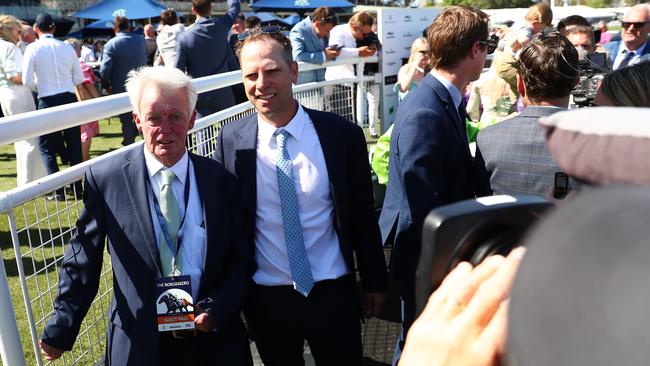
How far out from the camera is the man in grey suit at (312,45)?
6.24 m

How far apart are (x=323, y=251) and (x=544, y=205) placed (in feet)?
6.17

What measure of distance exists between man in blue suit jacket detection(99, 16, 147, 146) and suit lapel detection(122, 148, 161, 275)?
21.6ft

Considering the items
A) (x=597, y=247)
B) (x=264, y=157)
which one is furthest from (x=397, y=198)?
(x=597, y=247)

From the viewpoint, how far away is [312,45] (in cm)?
685

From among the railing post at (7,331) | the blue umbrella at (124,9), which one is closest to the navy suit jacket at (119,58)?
the railing post at (7,331)

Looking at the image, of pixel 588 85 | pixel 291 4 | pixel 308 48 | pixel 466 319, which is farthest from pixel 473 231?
pixel 291 4

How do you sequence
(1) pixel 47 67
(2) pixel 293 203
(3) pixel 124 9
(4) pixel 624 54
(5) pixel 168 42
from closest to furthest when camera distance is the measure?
(2) pixel 293 203 → (4) pixel 624 54 → (1) pixel 47 67 → (5) pixel 168 42 → (3) pixel 124 9

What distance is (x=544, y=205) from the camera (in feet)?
2.81

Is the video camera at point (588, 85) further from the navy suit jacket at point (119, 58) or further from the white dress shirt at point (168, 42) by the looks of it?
the navy suit jacket at point (119, 58)

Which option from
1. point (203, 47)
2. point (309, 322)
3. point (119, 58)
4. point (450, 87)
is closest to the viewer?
point (309, 322)

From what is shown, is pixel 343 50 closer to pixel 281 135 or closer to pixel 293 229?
pixel 281 135

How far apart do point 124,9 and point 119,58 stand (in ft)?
32.9

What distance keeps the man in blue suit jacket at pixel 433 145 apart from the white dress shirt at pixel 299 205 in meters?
0.35

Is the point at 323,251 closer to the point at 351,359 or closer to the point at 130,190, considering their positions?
the point at 351,359
